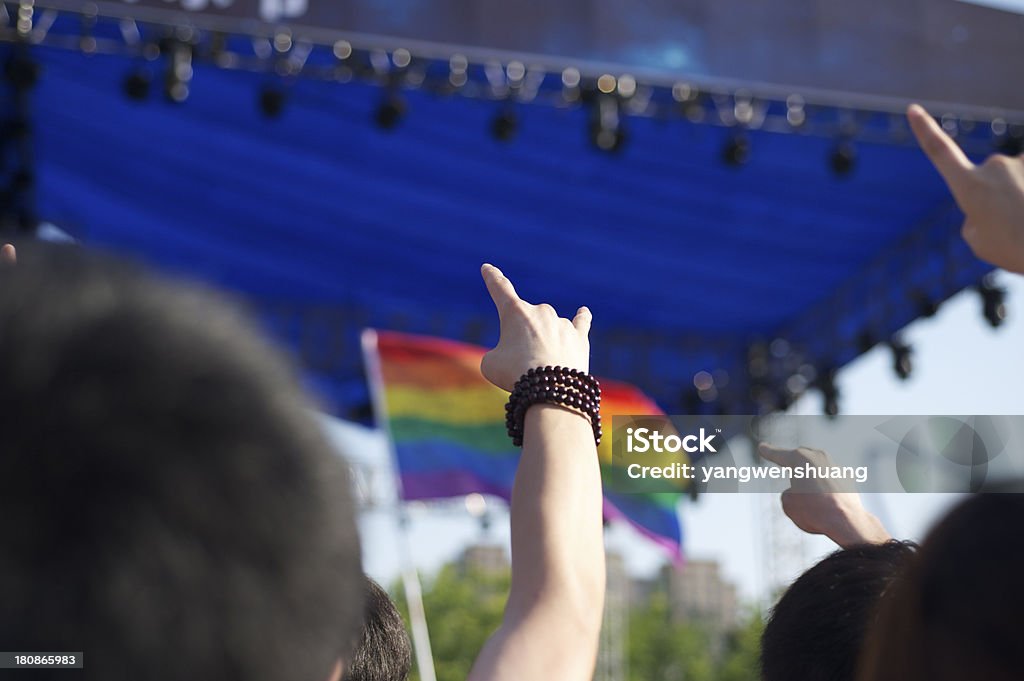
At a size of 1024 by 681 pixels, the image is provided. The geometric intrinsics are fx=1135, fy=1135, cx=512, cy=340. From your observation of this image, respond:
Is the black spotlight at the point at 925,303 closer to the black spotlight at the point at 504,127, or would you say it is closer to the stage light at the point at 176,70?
the black spotlight at the point at 504,127

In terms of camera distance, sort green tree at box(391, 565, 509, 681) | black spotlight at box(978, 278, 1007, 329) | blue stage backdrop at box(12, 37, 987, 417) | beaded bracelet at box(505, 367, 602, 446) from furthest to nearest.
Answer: green tree at box(391, 565, 509, 681)
black spotlight at box(978, 278, 1007, 329)
blue stage backdrop at box(12, 37, 987, 417)
beaded bracelet at box(505, 367, 602, 446)

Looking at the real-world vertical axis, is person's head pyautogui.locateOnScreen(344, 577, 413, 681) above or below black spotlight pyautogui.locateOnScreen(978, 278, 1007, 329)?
below

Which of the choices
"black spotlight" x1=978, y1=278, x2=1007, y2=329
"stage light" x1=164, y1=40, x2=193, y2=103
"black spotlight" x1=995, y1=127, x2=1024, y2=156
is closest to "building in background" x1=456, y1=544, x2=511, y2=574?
"black spotlight" x1=978, y1=278, x2=1007, y2=329

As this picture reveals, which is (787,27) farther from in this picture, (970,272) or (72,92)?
(72,92)

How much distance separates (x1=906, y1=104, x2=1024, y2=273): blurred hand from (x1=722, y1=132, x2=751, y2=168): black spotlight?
15.4 feet

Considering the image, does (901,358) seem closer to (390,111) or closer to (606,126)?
(606,126)

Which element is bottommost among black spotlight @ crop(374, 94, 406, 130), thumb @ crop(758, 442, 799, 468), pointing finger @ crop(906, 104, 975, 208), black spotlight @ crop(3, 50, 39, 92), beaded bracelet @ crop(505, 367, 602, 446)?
beaded bracelet @ crop(505, 367, 602, 446)

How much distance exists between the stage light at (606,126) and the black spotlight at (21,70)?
8.04 ft

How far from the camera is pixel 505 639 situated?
0.82m

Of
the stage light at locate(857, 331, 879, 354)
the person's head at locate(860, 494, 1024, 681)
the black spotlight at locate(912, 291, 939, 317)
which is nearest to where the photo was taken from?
the person's head at locate(860, 494, 1024, 681)

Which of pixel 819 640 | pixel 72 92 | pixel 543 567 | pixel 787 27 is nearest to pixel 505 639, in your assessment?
pixel 543 567

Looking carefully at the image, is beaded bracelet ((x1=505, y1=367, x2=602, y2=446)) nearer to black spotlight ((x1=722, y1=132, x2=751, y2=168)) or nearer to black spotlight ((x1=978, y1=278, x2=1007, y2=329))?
black spotlight ((x1=722, y1=132, x2=751, y2=168))

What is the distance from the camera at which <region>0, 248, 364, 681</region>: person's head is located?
49 centimetres

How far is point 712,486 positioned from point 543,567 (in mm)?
1020
